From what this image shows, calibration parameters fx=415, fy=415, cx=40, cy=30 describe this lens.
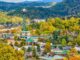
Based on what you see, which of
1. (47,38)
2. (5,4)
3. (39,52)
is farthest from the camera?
(5,4)

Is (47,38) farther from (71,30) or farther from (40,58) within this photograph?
(40,58)

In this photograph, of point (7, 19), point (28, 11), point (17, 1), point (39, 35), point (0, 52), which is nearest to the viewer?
point (0, 52)

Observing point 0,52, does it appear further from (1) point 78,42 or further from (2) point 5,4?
(2) point 5,4

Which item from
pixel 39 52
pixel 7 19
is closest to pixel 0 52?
pixel 39 52

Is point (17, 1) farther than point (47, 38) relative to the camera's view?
Yes

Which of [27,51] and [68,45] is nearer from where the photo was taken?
[27,51]

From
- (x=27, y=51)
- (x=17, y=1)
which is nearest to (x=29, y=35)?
(x=27, y=51)

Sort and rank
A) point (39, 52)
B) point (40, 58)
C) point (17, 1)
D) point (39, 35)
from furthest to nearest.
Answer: point (17, 1), point (39, 35), point (39, 52), point (40, 58)

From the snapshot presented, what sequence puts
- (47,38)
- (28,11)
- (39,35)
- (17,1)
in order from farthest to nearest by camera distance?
1. (17,1)
2. (28,11)
3. (39,35)
4. (47,38)
